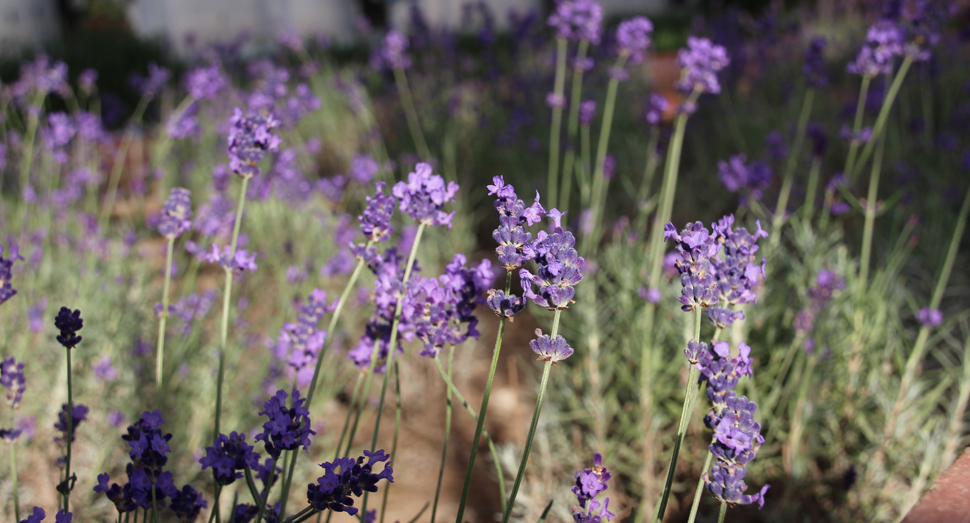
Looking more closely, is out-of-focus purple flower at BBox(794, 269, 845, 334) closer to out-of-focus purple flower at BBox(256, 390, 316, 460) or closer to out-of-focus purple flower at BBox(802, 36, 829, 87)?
→ out-of-focus purple flower at BBox(802, 36, 829, 87)

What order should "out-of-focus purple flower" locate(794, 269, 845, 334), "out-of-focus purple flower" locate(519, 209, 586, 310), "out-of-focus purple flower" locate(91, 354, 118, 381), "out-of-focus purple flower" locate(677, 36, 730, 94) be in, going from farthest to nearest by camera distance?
"out-of-focus purple flower" locate(91, 354, 118, 381) → "out-of-focus purple flower" locate(677, 36, 730, 94) → "out-of-focus purple flower" locate(794, 269, 845, 334) → "out-of-focus purple flower" locate(519, 209, 586, 310)

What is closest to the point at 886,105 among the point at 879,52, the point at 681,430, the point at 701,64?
the point at 879,52

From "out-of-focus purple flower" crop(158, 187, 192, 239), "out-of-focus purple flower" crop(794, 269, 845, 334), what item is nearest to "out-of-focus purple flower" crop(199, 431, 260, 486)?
"out-of-focus purple flower" crop(158, 187, 192, 239)

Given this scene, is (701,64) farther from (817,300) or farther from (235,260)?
(235,260)

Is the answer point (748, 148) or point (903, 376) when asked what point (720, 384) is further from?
point (748, 148)

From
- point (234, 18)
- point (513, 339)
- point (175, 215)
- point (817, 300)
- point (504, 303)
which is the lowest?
point (504, 303)
